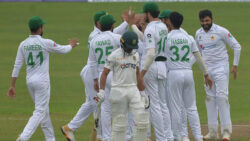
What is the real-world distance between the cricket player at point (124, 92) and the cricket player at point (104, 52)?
0.94 metres

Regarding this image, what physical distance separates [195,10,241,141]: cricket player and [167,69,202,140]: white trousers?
82 centimetres

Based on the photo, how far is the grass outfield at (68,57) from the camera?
624 inches

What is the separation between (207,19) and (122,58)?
2.82m

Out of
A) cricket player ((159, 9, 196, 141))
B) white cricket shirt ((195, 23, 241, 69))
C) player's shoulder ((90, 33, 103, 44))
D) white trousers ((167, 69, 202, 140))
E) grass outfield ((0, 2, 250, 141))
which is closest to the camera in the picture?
player's shoulder ((90, 33, 103, 44))

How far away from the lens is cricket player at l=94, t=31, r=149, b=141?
1066cm

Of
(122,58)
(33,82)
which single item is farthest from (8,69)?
(122,58)

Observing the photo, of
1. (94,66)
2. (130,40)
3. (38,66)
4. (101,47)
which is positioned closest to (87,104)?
(94,66)

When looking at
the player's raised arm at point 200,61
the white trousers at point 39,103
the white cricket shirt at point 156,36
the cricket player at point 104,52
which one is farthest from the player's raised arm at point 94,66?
the player's raised arm at point 200,61

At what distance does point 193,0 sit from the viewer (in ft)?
138

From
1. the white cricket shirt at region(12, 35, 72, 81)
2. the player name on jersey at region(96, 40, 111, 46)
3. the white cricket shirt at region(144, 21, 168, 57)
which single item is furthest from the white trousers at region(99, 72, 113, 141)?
the white cricket shirt at region(12, 35, 72, 81)

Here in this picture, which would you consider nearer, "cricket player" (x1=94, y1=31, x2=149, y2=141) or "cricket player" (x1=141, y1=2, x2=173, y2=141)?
"cricket player" (x1=94, y1=31, x2=149, y2=141)

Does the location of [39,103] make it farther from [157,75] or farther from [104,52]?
[157,75]

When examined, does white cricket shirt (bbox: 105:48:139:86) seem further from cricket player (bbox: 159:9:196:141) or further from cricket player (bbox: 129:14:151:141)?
cricket player (bbox: 159:9:196:141)

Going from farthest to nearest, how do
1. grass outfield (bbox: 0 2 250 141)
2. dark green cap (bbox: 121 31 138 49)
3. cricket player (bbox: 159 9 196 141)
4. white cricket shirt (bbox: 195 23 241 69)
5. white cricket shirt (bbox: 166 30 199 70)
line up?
grass outfield (bbox: 0 2 250 141)
white cricket shirt (bbox: 195 23 241 69)
cricket player (bbox: 159 9 196 141)
white cricket shirt (bbox: 166 30 199 70)
dark green cap (bbox: 121 31 138 49)
